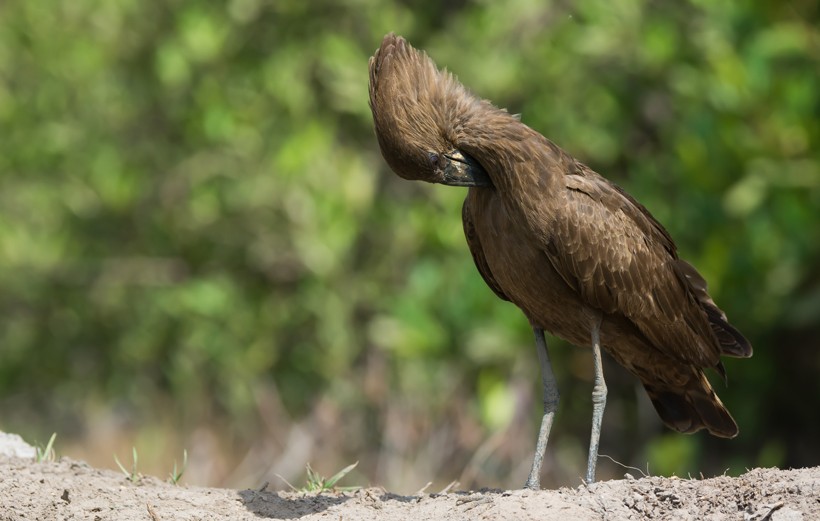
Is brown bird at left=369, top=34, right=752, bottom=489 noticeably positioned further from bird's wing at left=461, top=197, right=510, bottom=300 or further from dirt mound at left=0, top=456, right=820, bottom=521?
dirt mound at left=0, top=456, right=820, bottom=521

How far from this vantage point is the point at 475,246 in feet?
19.4

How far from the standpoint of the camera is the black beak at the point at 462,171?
5.38 metres

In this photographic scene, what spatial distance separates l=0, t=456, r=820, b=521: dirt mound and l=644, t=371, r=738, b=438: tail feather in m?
1.43

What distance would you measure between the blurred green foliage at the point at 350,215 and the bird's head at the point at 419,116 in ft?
8.58

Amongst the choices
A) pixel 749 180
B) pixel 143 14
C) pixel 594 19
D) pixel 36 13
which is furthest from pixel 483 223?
pixel 36 13

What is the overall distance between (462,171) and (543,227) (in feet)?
1.43

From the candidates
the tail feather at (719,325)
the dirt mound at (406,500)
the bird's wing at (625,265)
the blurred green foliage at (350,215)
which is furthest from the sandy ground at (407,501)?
the blurred green foliage at (350,215)

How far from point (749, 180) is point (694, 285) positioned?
206 cm

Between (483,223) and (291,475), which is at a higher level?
(291,475)

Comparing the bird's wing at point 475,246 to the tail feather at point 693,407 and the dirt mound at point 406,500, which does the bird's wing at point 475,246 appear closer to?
the tail feather at point 693,407

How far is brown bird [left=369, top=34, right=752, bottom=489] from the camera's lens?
17.4ft

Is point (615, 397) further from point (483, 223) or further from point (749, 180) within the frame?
point (483, 223)

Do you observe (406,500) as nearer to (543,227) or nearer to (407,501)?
(407,501)

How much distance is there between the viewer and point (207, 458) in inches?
402
